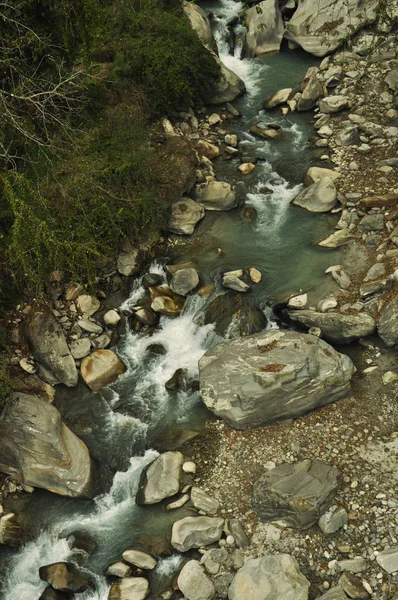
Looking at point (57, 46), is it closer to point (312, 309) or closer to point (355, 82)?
point (312, 309)

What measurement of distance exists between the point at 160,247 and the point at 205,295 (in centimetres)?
194

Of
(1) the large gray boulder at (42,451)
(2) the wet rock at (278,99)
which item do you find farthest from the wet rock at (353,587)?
(2) the wet rock at (278,99)

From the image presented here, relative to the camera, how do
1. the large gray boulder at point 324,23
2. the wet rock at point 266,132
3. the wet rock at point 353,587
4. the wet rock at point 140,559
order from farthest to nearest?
the large gray boulder at point 324,23 → the wet rock at point 266,132 → the wet rock at point 140,559 → the wet rock at point 353,587

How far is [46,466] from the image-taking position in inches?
418

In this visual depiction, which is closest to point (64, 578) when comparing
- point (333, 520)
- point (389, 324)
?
point (333, 520)

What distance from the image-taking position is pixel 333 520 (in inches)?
368

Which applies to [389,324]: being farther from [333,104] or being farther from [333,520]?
[333,104]

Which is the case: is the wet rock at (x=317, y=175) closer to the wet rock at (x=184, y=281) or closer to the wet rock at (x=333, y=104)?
the wet rock at (x=333, y=104)

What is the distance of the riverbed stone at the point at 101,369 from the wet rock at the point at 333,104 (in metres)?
9.97

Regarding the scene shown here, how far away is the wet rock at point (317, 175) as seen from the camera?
1548 centimetres

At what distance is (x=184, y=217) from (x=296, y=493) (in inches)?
295

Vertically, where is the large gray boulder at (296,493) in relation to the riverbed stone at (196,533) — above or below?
above

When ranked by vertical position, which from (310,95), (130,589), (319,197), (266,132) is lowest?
(130,589)

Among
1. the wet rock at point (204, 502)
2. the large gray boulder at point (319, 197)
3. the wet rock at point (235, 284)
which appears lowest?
the wet rock at point (204, 502)
